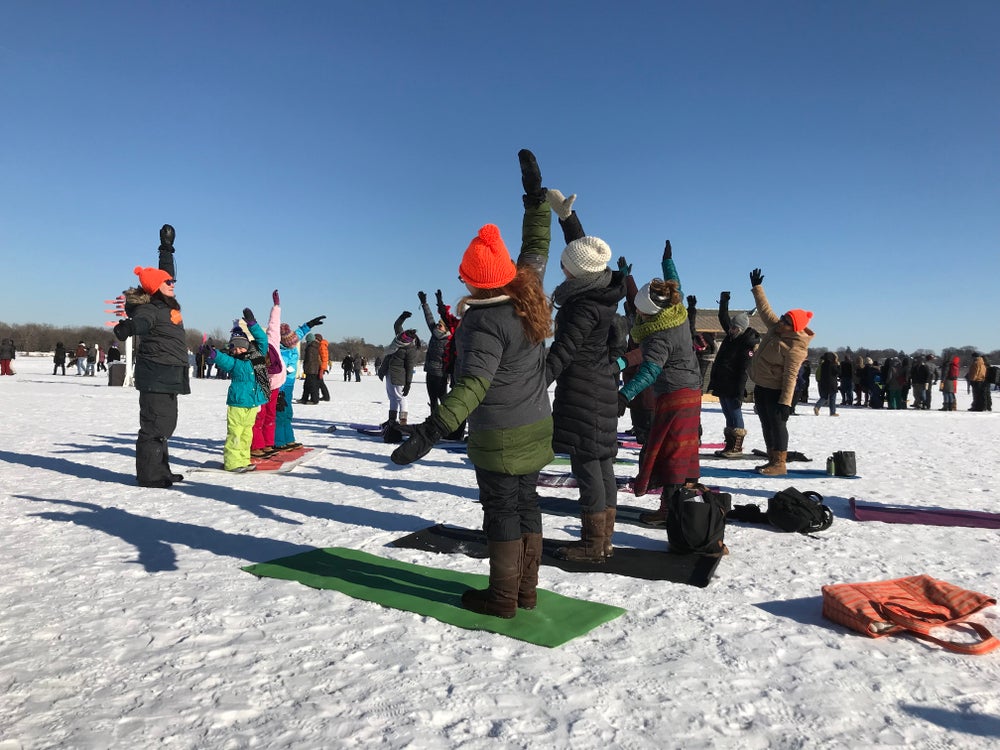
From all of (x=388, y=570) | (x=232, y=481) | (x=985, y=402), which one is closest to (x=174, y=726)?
(x=388, y=570)

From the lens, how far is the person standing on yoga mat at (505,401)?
318cm

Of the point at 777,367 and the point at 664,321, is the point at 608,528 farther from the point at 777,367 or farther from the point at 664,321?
the point at 777,367

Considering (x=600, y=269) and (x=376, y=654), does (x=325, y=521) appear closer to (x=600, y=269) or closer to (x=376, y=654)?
(x=376, y=654)

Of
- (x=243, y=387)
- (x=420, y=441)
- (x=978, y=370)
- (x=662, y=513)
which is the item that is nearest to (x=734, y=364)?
(x=662, y=513)

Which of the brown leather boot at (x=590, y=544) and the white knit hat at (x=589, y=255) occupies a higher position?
the white knit hat at (x=589, y=255)

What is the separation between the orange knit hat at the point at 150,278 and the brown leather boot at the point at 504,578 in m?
4.96

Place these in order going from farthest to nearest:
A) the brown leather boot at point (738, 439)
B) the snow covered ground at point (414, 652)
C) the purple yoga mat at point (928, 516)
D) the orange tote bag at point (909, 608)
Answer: the brown leather boot at point (738, 439)
the purple yoga mat at point (928, 516)
the orange tote bag at point (909, 608)
the snow covered ground at point (414, 652)

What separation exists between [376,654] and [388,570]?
1220 millimetres

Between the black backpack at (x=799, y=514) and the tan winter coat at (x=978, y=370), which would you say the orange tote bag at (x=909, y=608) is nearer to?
the black backpack at (x=799, y=514)

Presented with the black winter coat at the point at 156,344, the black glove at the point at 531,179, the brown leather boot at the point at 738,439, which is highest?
the black glove at the point at 531,179

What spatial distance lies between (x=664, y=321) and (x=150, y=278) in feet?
15.9

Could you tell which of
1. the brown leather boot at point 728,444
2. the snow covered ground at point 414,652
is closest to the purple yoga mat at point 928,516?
the snow covered ground at point 414,652

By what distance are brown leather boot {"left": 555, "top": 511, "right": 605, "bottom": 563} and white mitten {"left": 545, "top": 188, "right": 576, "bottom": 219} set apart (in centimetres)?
200

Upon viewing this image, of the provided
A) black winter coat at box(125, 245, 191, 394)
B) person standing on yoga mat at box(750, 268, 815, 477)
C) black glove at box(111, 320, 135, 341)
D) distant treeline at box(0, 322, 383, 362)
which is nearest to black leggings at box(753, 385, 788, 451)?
person standing on yoga mat at box(750, 268, 815, 477)
